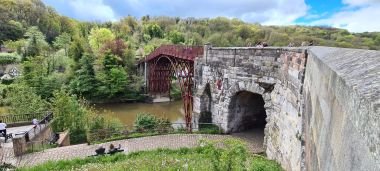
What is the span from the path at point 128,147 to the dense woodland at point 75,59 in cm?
385

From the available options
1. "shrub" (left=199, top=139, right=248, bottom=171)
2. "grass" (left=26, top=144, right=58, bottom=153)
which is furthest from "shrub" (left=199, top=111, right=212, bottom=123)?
"shrub" (left=199, top=139, right=248, bottom=171)

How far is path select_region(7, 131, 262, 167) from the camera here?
13297mm

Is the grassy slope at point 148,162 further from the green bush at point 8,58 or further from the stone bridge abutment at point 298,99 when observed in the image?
the green bush at point 8,58

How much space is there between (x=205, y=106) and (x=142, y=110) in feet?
50.7

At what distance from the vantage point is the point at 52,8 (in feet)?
256

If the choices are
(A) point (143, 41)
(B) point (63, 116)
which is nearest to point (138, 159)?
(B) point (63, 116)

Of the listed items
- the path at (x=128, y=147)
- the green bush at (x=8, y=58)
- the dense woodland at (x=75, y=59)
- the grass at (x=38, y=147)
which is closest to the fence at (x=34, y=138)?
the grass at (x=38, y=147)

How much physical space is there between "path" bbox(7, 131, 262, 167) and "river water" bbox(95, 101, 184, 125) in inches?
512

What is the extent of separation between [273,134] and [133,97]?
25723 mm

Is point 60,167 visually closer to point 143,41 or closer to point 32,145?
point 32,145

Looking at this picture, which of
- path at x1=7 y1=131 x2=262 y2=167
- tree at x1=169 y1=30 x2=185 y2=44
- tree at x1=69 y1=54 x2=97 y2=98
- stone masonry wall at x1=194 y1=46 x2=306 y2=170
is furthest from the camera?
tree at x1=169 y1=30 x2=185 y2=44

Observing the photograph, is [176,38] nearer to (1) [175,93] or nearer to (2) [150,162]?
(1) [175,93]

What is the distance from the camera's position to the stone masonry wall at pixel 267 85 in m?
9.08

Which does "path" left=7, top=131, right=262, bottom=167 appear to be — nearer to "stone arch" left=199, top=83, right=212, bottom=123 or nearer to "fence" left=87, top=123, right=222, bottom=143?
"fence" left=87, top=123, right=222, bottom=143
